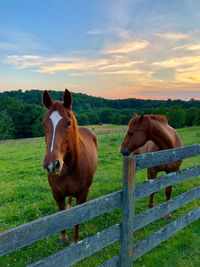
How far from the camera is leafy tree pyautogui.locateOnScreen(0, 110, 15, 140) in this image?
1869 inches

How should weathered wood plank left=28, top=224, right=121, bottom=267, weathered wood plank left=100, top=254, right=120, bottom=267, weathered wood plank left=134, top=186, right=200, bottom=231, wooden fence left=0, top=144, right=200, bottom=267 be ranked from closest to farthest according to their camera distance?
wooden fence left=0, top=144, right=200, bottom=267, weathered wood plank left=28, top=224, right=121, bottom=267, weathered wood plank left=100, top=254, right=120, bottom=267, weathered wood plank left=134, top=186, right=200, bottom=231

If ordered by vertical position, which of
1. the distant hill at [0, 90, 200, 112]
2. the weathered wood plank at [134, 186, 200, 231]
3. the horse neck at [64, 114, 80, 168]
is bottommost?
the weathered wood plank at [134, 186, 200, 231]

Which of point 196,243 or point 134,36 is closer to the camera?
point 196,243

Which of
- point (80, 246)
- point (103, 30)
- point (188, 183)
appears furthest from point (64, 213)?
point (103, 30)

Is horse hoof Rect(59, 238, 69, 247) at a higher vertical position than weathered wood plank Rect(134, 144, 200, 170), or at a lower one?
lower

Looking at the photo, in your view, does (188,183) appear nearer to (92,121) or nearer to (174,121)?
(174,121)

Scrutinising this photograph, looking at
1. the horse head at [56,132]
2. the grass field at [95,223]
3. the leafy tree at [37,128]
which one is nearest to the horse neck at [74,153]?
the horse head at [56,132]

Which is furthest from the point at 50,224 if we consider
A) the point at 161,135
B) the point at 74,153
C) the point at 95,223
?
the point at 161,135

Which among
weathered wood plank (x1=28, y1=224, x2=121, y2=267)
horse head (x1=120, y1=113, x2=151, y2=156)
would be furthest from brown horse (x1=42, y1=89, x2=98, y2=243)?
horse head (x1=120, y1=113, x2=151, y2=156)

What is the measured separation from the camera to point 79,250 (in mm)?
1916

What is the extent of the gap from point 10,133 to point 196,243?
54423 mm

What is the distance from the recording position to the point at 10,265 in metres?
3.22

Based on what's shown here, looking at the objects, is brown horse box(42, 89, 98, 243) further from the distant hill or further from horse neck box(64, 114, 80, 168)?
the distant hill

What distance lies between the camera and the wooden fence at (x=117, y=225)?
4.87 feet
